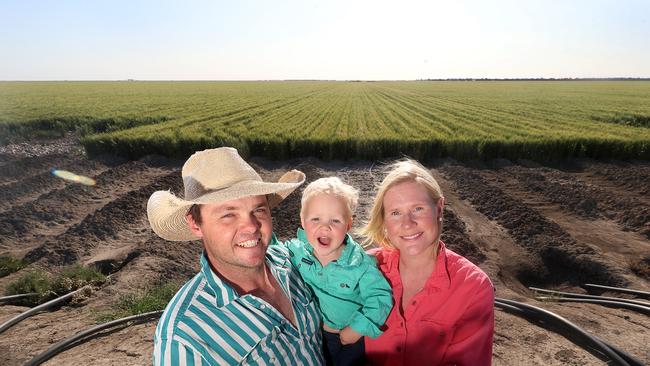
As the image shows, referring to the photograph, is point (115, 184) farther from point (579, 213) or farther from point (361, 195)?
point (579, 213)

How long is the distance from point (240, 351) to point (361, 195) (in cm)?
906

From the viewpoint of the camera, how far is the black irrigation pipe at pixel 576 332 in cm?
379

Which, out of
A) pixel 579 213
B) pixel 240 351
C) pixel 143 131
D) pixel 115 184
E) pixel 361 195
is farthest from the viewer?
pixel 143 131

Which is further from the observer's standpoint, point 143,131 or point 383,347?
point 143,131

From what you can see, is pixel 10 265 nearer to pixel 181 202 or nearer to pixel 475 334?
pixel 181 202

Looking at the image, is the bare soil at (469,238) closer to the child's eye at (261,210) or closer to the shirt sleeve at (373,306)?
the shirt sleeve at (373,306)

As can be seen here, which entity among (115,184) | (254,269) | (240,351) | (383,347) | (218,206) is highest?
(218,206)

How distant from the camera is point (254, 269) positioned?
6.66 feet

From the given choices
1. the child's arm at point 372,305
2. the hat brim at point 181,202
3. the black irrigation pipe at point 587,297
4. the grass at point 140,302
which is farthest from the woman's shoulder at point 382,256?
the black irrigation pipe at point 587,297

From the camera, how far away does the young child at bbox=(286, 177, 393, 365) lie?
7.45 ft

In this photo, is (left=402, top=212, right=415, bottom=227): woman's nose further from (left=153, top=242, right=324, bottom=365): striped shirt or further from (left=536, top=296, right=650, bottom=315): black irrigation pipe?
(left=536, top=296, right=650, bottom=315): black irrigation pipe

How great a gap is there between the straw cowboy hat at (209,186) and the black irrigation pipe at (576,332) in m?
3.50

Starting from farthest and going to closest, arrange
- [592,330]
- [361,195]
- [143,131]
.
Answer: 1. [143,131]
2. [361,195]
3. [592,330]

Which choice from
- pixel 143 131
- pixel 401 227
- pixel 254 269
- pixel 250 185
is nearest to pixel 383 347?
pixel 401 227
